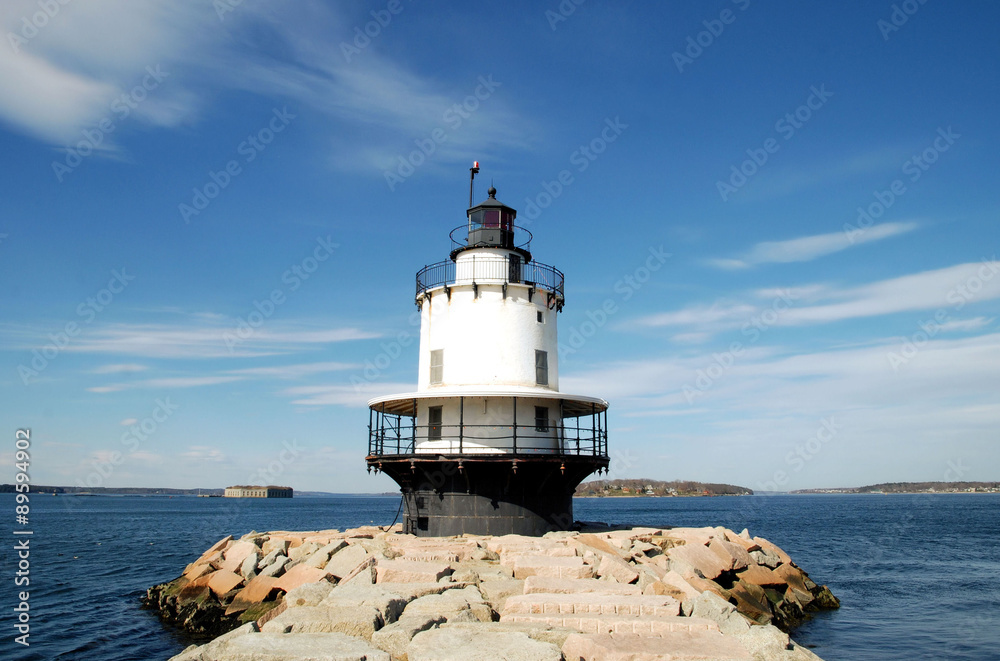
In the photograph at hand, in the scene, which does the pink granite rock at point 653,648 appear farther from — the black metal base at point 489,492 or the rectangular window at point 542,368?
the rectangular window at point 542,368

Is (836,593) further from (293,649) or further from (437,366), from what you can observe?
(293,649)

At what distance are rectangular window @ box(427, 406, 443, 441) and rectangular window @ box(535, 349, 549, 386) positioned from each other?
3026 millimetres

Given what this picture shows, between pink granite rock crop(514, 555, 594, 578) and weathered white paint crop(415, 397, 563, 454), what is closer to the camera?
pink granite rock crop(514, 555, 594, 578)

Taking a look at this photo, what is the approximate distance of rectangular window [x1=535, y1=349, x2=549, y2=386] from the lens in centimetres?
2111

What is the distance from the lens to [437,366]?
69.8 feet

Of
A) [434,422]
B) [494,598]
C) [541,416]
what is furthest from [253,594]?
[541,416]

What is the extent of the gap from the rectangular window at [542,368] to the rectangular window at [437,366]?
9.22 feet

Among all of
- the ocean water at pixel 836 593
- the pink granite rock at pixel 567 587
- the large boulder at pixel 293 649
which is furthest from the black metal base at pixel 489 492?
the large boulder at pixel 293 649

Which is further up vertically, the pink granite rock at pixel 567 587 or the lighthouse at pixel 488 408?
the lighthouse at pixel 488 408

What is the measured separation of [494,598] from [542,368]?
31.9ft

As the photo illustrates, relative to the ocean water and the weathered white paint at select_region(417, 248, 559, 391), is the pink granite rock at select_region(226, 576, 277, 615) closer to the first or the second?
the ocean water

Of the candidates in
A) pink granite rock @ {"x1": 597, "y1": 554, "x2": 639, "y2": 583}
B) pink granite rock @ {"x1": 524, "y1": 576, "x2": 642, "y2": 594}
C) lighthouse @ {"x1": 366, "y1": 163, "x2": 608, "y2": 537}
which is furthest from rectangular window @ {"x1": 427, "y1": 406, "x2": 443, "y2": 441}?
pink granite rock @ {"x1": 524, "y1": 576, "x2": 642, "y2": 594}

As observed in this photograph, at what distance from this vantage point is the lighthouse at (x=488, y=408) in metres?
19.4

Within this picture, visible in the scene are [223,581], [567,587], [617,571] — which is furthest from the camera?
[223,581]
